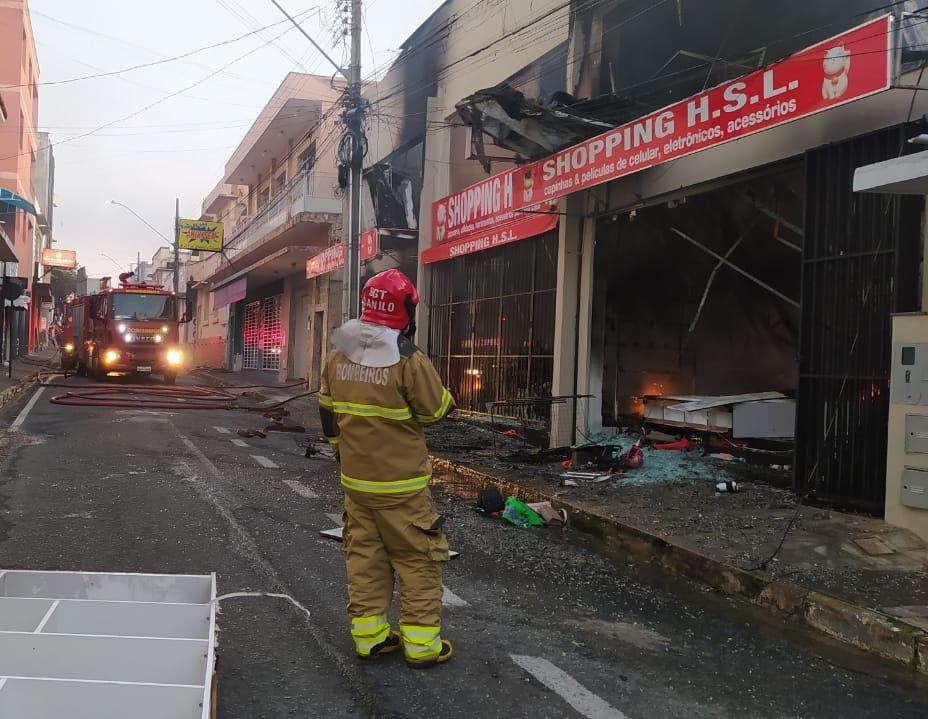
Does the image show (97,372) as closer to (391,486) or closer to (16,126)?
(16,126)

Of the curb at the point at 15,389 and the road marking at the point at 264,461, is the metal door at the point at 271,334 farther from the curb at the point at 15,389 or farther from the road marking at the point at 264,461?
the road marking at the point at 264,461

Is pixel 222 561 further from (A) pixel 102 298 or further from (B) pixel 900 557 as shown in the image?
(A) pixel 102 298

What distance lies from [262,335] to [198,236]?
4.95 meters

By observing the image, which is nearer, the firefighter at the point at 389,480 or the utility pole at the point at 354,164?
the firefighter at the point at 389,480

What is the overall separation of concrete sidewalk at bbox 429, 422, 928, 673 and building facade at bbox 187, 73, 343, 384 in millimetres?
14284

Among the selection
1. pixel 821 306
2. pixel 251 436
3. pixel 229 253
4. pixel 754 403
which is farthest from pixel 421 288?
pixel 229 253

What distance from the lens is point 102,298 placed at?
23703mm

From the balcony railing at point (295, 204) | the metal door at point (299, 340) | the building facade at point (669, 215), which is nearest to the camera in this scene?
the building facade at point (669, 215)

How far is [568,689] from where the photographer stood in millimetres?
3609

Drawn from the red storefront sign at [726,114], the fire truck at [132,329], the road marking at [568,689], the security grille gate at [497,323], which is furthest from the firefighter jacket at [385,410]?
the fire truck at [132,329]

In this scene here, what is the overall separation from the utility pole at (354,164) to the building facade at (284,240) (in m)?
5.52

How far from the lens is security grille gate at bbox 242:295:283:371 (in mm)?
32938

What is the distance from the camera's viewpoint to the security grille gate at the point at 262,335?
32.9 m

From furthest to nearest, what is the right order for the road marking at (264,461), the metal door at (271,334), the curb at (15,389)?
1. the metal door at (271,334)
2. the curb at (15,389)
3. the road marking at (264,461)
